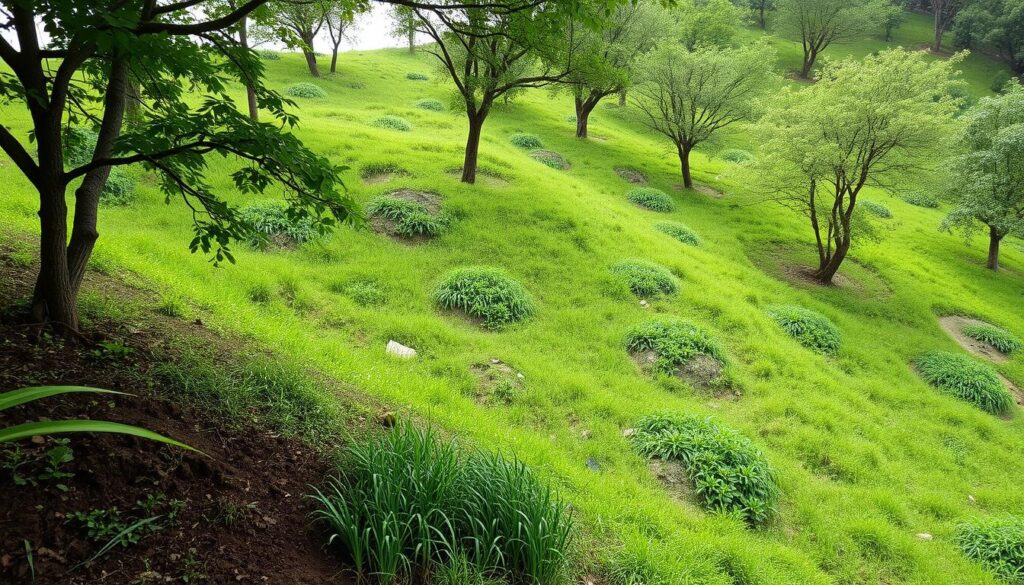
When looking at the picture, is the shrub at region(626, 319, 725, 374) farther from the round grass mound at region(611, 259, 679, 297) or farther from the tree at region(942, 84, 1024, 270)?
the tree at region(942, 84, 1024, 270)

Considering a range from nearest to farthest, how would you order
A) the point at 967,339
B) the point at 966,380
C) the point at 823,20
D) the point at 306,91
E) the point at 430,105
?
the point at 966,380
the point at 967,339
the point at 306,91
the point at 430,105
the point at 823,20

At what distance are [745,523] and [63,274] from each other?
7149 millimetres

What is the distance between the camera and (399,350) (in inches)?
284

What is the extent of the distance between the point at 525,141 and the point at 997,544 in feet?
71.5

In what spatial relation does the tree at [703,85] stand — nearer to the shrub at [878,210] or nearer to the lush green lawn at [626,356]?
the lush green lawn at [626,356]

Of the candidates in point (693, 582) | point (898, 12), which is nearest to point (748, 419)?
point (693, 582)

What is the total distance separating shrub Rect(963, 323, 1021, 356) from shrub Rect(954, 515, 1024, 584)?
1031cm

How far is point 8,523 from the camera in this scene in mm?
1984

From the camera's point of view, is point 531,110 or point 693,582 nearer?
point 693,582

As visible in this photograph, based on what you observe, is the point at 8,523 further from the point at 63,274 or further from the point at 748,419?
the point at 748,419

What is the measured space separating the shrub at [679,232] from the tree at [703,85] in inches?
282

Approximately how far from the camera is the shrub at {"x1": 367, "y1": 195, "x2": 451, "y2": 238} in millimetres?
11312

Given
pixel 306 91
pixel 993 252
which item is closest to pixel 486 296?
pixel 306 91

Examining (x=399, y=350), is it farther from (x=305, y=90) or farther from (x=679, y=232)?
(x=305, y=90)
